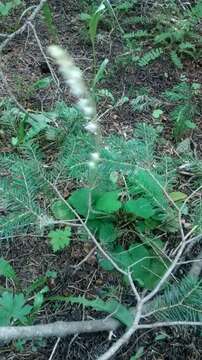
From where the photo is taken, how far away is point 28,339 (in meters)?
1.43

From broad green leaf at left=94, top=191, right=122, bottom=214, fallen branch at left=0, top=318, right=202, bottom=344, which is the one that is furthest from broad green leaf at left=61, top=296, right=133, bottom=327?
broad green leaf at left=94, top=191, right=122, bottom=214

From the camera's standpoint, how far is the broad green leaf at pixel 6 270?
1.55 m

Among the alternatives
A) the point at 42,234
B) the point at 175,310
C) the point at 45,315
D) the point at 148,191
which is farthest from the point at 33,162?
the point at 175,310

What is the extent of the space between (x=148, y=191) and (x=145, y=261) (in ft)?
0.76

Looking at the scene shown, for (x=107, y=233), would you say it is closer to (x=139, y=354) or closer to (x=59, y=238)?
(x=59, y=238)

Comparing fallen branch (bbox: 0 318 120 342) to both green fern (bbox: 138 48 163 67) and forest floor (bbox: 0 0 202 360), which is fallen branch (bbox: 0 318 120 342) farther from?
green fern (bbox: 138 48 163 67)

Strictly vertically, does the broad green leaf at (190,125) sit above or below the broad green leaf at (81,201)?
below

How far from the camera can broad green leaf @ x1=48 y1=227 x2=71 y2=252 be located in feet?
5.27

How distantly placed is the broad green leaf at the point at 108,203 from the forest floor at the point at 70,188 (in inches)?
7.0

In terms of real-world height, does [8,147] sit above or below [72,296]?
above

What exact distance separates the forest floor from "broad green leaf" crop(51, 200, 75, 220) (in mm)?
113

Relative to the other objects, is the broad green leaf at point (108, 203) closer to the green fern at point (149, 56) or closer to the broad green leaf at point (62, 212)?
the broad green leaf at point (62, 212)

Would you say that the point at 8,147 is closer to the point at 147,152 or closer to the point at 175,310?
the point at 147,152

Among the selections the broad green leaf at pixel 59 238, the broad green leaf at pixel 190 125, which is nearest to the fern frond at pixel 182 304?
the broad green leaf at pixel 59 238
